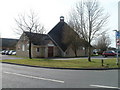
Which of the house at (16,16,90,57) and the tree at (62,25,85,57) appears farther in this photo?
the tree at (62,25,85,57)

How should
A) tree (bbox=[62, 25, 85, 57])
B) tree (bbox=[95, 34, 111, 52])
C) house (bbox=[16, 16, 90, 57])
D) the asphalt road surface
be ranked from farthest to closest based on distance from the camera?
1. tree (bbox=[95, 34, 111, 52])
2. tree (bbox=[62, 25, 85, 57])
3. house (bbox=[16, 16, 90, 57])
4. the asphalt road surface

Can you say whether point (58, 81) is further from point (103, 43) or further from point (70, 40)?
point (103, 43)

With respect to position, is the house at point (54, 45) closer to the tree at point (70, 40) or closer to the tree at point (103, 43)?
the tree at point (70, 40)

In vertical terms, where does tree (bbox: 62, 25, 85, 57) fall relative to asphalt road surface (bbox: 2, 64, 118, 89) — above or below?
above

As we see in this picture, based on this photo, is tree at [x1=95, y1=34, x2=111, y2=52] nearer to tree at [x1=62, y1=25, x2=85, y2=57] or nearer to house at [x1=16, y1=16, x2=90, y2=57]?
house at [x1=16, y1=16, x2=90, y2=57]

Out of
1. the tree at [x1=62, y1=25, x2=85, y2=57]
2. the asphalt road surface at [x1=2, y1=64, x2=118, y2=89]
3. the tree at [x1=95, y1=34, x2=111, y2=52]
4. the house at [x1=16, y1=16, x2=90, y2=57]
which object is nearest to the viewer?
the asphalt road surface at [x1=2, y1=64, x2=118, y2=89]

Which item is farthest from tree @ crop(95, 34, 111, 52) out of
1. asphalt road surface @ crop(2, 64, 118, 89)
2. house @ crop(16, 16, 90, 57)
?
asphalt road surface @ crop(2, 64, 118, 89)

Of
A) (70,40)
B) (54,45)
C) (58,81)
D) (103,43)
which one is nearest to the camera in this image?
(58,81)

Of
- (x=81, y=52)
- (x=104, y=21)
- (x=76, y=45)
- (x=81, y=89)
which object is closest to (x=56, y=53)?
(x=76, y=45)

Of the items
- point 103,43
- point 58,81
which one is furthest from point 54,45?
point 103,43

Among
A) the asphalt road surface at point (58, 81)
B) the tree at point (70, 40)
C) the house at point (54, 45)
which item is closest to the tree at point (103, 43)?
the house at point (54, 45)

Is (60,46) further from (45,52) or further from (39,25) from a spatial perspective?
(39,25)

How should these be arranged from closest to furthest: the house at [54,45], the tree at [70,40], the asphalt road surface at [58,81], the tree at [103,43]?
Result: 1. the asphalt road surface at [58,81]
2. the house at [54,45]
3. the tree at [70,40]
4. the tree at [103,43]

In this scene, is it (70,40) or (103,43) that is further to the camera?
(103,43)
